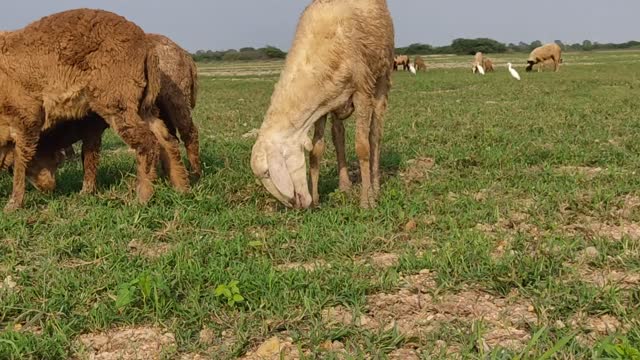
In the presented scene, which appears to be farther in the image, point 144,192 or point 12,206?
point 144,192

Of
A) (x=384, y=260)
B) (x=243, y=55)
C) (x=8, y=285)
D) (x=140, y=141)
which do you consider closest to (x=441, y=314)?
(x=384, y=260)

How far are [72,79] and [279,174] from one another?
2.23 metres

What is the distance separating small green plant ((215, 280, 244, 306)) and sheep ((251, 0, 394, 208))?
177 centimetres

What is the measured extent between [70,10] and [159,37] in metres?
1.55

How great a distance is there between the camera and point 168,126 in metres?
7.00

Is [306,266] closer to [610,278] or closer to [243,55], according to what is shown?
[610,278]

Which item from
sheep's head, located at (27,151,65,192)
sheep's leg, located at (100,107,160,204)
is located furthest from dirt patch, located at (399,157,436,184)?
sheep's head, located at (27,151,65,192)

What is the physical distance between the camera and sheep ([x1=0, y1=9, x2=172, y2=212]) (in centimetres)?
549

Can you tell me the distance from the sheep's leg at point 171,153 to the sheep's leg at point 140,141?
0.30 m

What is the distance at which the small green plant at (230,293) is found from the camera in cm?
322

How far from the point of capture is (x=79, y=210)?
5.38 meters

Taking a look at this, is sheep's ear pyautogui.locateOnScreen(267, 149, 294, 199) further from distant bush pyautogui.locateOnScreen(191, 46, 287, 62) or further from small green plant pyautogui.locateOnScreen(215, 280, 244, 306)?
distant bush pyautogui.locateOnScreen(191, 46, 287, 62)

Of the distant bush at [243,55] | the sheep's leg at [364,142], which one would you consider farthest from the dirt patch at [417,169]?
the distant bush at [243,55]

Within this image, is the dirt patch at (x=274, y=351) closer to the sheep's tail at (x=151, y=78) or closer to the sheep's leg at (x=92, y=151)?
the sheep's tail at (x=151, y=78)
